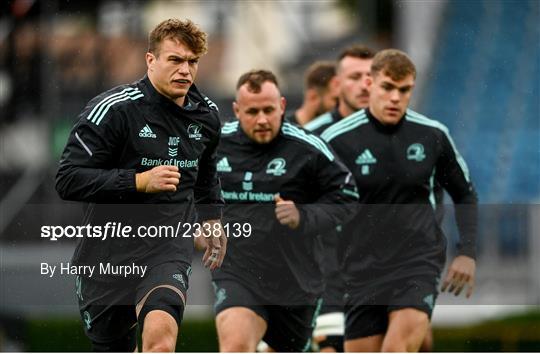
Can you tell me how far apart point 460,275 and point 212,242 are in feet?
5.96

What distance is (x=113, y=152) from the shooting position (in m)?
6.34

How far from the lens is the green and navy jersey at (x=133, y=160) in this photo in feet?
20.5

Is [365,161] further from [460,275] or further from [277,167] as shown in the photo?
[460,275]

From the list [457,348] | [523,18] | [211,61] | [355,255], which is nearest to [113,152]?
[355,255]

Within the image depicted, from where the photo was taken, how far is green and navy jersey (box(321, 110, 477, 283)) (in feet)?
26.2

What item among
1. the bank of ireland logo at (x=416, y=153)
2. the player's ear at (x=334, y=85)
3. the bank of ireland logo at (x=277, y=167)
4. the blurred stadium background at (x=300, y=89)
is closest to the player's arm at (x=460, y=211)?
the bank of ireland logo at (x=416, y=153)

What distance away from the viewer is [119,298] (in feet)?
21.4

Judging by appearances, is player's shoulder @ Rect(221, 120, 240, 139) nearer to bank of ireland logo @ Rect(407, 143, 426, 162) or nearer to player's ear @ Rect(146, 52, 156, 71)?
bank of ireland logo @ Rect(407, 143, 426, 162)

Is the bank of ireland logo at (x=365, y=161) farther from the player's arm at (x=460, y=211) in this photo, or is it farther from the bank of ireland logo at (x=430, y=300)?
the bank of ireland logo at (x=430, y=300)

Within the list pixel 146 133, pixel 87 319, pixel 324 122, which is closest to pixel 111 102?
pixel 146 133

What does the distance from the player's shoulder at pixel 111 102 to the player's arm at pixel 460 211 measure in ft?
7.62

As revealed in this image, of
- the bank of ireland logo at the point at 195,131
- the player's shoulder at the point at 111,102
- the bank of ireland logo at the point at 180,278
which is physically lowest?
the bank of ireland logo at the point at 180,278

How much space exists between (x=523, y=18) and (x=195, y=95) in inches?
535

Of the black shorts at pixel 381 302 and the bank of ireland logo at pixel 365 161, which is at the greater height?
the bank of ireland logo at pixel 365 161
